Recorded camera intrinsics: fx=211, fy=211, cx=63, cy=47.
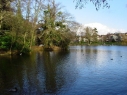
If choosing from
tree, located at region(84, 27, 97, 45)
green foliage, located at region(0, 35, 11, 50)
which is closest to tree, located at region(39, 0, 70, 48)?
green foliage, located at region(0, 35, 11, 50)

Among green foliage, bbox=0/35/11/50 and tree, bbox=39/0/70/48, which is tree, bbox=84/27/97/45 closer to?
tree, bbox=39/0/70/48

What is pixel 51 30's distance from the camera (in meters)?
55.1

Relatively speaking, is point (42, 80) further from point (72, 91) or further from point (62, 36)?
point (62, 36)

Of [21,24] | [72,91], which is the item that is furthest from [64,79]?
[21,24]

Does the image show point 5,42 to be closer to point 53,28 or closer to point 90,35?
point 53,28

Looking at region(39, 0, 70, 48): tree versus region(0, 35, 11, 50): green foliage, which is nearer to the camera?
region(0, 35, 11, 50): green foliage

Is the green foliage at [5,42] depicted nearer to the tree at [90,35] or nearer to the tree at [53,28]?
the tree at [53,28]

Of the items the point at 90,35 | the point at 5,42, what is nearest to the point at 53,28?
the point at 5,42

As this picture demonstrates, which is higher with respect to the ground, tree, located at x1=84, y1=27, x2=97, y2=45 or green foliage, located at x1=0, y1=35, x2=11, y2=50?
tree, located at x1=84, y1=27, x2=97, y2=45

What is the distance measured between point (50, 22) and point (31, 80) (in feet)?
129

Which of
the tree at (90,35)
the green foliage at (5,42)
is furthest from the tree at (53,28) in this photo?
the tree at (90,35)

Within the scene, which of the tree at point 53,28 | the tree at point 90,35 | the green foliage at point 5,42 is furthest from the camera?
A: the tree at point 90,35

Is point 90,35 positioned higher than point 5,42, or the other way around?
point 90,35

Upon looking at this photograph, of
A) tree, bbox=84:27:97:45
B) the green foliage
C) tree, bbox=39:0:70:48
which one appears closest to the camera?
the green foliage
